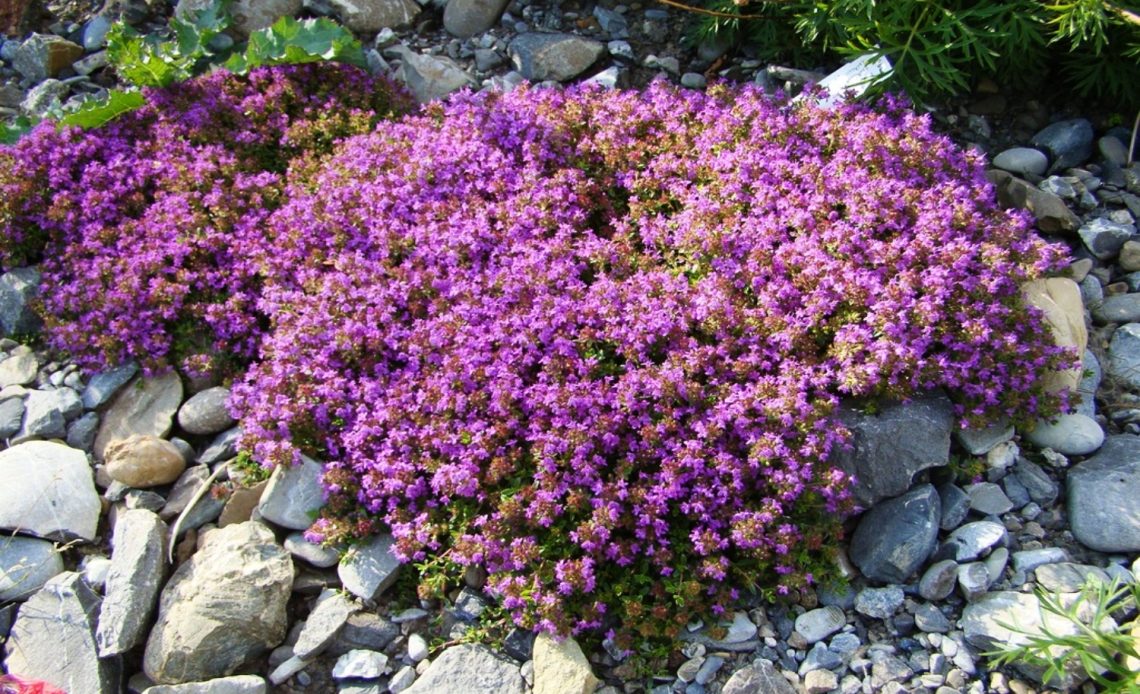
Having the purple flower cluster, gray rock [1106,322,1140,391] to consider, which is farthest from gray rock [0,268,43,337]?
gray rock [1106,322,1140,391]

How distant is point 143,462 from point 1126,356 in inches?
192

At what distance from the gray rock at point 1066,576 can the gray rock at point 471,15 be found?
514 cm

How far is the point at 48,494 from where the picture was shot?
4.61 metres

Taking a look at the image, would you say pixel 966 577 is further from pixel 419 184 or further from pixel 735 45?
pixel 735 45

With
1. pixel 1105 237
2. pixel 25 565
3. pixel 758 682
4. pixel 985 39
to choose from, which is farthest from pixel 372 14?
pixel 758 682

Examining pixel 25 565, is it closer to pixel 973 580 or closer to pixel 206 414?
pixel 206 414

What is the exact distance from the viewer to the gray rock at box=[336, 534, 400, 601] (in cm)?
414

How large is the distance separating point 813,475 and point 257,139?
4.00m

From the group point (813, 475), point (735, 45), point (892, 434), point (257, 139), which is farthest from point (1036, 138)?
point (257, 139)

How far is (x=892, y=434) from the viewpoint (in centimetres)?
411

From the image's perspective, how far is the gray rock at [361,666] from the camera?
3.96 metres

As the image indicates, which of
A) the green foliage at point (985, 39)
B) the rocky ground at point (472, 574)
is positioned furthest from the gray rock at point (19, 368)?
the green foliage at point (985, 39)

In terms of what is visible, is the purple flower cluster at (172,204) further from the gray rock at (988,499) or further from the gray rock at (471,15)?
the gray rock at (988,499)

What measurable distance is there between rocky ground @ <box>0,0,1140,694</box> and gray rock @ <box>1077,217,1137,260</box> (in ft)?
0.03
